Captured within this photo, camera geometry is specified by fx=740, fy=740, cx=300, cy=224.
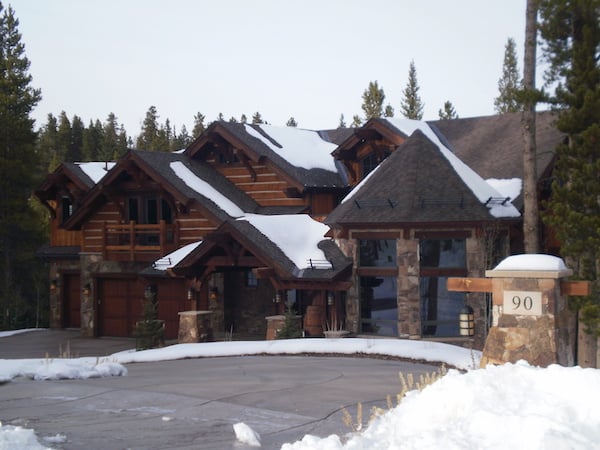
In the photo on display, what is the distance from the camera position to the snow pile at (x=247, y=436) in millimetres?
7429

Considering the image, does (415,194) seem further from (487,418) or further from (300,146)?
(487,418)

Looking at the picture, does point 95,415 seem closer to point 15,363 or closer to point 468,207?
point 15,363

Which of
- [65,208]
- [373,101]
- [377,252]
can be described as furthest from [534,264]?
[373,101]

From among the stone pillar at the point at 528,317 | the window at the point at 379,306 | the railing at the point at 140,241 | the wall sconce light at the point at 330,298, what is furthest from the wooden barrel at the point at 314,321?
the stone pillar at the point at 528,317

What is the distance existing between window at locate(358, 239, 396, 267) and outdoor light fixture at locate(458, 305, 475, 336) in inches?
120

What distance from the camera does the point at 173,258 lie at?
933 inches

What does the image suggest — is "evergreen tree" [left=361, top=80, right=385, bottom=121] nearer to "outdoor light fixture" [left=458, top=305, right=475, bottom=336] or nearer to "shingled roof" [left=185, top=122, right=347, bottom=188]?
"shingled roof" [left=185, top=122, right=347, bottom=188]

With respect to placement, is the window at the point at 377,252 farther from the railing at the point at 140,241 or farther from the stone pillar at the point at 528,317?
the stone pillar at the point at 528,317

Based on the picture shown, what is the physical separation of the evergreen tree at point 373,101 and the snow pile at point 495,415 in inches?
2123

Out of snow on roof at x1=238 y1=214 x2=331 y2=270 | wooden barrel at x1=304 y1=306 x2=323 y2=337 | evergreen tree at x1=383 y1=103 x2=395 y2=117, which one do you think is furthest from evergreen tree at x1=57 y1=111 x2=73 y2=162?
wooden barrel at x1=304 y1=306 x2=323 y2=337

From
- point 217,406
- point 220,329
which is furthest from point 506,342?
point 220,329

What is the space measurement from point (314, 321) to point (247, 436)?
13.9 meters

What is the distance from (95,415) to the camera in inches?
349

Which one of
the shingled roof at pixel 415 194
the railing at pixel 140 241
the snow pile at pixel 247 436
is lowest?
the snow pile at pixel 247 436
